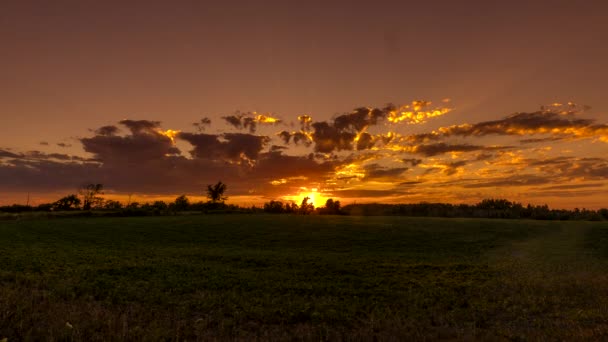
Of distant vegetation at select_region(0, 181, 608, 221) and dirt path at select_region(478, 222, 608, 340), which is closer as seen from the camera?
dirt path at select_region(478, 222, 608, 340)

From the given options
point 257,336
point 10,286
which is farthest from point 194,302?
point 10,286

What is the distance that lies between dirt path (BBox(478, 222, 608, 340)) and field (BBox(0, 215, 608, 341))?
0.08 metres

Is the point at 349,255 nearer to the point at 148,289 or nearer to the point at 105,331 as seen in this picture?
the point at 148,289

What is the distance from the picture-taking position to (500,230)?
6362cm

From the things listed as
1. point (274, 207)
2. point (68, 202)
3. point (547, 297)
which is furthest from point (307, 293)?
point (68, 202)

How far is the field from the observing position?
47.2ft

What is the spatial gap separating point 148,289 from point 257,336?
33.6 ft

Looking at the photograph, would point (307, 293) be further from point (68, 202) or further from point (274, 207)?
point (68, 202)

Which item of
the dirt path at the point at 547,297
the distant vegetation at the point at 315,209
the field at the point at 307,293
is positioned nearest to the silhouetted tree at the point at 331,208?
the distant vegetation at the point at 315,209

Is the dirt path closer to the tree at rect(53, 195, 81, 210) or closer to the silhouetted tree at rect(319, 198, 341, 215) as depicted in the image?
the silhouetted tree at rect(319, 198, 341, 215)

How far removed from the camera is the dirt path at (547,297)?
49.3 feet

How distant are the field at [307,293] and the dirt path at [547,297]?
0.26 ft

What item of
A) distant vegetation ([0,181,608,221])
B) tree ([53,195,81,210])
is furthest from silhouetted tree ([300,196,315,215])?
tree ([53,195,81,210])

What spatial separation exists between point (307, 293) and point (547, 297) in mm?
13679
